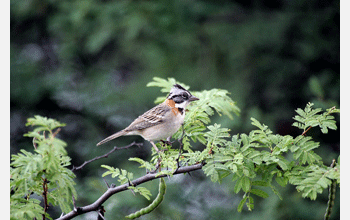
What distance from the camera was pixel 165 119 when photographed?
106 inches

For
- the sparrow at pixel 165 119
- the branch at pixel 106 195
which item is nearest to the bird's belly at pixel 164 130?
the sparrow at pixel 165 119

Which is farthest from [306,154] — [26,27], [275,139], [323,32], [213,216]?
[26,27]

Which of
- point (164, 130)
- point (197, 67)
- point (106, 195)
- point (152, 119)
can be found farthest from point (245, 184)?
point (197, 67)

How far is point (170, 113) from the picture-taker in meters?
2.71

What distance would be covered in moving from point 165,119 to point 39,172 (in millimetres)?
1244

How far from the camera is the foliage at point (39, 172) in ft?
4.86

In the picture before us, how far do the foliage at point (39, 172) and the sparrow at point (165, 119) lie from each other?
896 millimetres

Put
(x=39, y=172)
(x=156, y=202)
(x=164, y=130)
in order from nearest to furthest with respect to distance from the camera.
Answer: (x=39, y=172) → (x=156, y=202) → (x=164, y=130)

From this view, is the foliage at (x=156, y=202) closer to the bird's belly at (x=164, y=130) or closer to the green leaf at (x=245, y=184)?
the green leaf at (x=245, y=184)

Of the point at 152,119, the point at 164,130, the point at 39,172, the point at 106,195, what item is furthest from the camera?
the point at 152,119

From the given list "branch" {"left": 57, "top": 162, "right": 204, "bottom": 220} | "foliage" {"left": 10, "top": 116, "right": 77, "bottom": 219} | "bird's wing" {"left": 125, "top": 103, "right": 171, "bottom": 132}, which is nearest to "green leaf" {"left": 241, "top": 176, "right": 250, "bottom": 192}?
"branch" {"left": 57, "top": 162, "right": 204, "bottom": 220}

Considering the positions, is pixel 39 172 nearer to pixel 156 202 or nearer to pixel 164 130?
pixel 156 202

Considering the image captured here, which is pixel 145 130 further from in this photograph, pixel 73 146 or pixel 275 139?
pixel 73 146

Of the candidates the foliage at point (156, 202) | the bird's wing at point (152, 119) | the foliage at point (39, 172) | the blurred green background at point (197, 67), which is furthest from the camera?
the blurred green background at point (197, 67)
